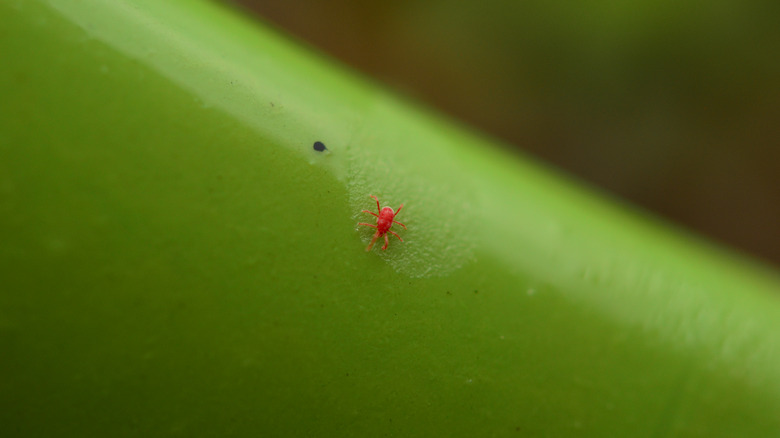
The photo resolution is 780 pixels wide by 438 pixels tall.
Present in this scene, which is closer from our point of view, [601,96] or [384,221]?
[384,221]

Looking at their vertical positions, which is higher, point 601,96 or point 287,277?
point 601,96

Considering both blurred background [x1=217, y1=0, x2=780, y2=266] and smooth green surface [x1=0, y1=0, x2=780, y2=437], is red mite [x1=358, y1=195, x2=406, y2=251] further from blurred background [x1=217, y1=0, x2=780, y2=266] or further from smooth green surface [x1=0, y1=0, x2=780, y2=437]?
blurred background [x1=217, y1=0, x2=780, y2=266]

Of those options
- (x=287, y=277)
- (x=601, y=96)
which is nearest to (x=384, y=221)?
(x=287, y=277)

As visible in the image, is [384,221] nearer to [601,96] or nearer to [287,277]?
[287,277]

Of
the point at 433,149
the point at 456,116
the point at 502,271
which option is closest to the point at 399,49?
the point at 456,116

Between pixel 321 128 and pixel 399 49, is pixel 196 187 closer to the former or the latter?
pixel 321 128

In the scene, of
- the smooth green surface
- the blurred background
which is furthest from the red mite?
the blurred background
